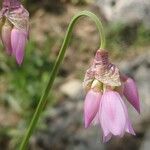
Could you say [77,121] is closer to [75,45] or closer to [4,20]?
[75,45]

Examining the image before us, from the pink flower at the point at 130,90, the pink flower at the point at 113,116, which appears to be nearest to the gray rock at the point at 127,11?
the pink flower at the point at 130,90

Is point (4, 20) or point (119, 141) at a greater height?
point (4, 20)

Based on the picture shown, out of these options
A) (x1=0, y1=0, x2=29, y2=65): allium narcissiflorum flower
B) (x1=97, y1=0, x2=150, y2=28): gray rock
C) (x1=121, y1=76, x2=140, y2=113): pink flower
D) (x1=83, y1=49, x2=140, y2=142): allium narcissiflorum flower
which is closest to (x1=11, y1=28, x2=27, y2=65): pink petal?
(x1=0, y1=0, x2=29, y2=65): allium narcissiflorum flower

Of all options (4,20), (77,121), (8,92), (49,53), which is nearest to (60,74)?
(49,53)

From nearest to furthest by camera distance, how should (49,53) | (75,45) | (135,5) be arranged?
(135,5) → (49,53) → (75,45)

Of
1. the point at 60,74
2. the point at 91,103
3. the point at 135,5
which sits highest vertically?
the point at 91,103

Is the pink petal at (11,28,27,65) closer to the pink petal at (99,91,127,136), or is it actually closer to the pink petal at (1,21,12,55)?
the pink petal at (1,21,12,55)

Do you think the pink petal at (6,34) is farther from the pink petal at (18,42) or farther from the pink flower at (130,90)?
the pink flower at (130,90)

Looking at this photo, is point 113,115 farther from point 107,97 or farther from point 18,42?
point 18,42
